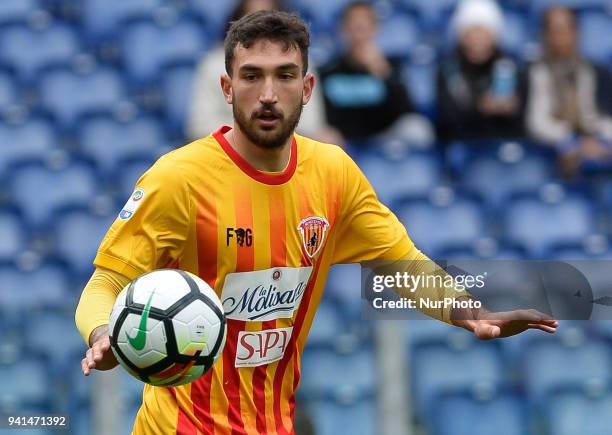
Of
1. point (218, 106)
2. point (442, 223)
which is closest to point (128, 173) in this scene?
point (218, 106)

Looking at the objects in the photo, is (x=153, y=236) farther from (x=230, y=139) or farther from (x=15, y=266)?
(x=15, y=266)

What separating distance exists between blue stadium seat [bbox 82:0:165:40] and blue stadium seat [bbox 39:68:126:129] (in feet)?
1.40

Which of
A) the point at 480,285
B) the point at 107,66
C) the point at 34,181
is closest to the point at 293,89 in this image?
the point at 480,285

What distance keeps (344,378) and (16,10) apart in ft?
17.0

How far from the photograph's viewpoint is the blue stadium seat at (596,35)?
31.8 feet

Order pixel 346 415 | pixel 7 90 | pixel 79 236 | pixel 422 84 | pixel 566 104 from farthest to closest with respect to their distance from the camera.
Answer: pixel 7 90 → pixel 422 84 → pixel 566 104 → pixel 79 236 → pixel 346 415

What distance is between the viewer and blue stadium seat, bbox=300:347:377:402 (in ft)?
19.8

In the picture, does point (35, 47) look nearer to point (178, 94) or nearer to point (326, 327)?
point (178, 94)

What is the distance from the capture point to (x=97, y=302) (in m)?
3.73

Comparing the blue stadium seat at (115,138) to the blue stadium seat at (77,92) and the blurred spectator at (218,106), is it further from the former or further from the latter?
the blurred spectator at (218,106)

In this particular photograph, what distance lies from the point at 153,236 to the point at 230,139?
517 mm

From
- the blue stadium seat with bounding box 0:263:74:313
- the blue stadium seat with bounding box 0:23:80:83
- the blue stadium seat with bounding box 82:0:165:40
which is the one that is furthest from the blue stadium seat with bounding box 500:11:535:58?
the blue stadium seat with bounding box 0:263:74:313

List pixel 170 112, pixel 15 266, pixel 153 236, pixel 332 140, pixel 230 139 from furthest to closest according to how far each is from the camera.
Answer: pixel 170 112 → pixel 332 140 → pixel 15 266 → pixel 230 139 → pixel 153 236

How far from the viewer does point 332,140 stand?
8.49m
